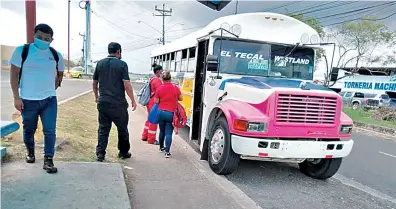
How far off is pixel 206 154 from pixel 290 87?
1.98 meters

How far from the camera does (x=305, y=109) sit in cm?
502

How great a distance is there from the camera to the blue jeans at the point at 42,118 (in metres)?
3.99

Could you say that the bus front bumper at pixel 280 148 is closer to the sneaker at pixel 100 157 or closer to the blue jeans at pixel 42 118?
the sneaker at pixel 100 157

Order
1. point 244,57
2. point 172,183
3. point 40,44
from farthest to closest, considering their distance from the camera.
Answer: point 244,57, point 172,183, point 40,44

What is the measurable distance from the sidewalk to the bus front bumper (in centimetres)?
64

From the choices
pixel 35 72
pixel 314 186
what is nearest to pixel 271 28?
pixel 314 186

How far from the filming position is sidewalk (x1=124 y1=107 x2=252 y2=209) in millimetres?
3996

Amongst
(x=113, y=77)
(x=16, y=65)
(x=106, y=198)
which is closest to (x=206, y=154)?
(x=113, y=77)

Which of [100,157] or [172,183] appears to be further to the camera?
[100,157]

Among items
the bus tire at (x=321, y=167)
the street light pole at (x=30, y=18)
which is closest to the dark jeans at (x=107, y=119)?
the street light pole at (x=30, y=18)

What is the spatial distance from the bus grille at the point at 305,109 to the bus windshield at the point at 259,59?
1.60m

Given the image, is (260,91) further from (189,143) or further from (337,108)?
(189,143)

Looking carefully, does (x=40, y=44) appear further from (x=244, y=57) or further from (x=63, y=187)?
(x=244, y=57)

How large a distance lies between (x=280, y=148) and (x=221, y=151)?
969mm
